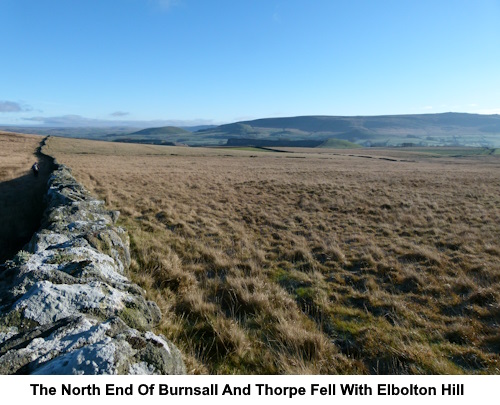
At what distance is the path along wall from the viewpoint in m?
2.36

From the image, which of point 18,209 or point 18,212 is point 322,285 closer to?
point 18,212

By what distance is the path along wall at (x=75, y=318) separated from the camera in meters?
2.36

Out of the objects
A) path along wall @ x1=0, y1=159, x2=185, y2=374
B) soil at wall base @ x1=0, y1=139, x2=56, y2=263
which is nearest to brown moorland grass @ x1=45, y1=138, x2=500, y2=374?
path along wall @ x1=0, y1=159, x2=185, y2=374

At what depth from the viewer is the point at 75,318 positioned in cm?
289

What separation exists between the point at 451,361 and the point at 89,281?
198 inches

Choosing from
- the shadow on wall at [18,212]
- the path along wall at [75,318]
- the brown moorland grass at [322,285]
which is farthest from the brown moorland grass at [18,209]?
the path along wall at [75,318]

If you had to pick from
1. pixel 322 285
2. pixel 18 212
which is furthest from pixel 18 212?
pixel 322 285

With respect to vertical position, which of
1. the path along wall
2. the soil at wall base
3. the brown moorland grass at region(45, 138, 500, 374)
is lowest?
the brown moorland grass at region(45, 138, 500, 374)

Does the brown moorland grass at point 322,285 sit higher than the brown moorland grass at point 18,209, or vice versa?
the brown moorland grass at point 18,209

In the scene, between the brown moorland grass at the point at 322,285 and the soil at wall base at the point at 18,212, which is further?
the soil at wall base at the point at 18,212

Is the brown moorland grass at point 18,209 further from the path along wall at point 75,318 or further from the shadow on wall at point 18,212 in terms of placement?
the path along wall at point 75,318

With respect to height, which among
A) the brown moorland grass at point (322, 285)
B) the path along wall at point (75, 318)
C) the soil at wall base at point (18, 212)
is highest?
the path along wall at point (75, 318)

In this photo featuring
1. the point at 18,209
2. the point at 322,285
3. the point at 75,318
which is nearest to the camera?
the point at 75,318

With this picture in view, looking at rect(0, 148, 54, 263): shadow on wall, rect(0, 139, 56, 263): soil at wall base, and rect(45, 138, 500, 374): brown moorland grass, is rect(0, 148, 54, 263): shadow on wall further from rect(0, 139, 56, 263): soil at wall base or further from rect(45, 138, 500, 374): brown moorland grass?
rect(45, 138, 500, 374): brown moorland grass
